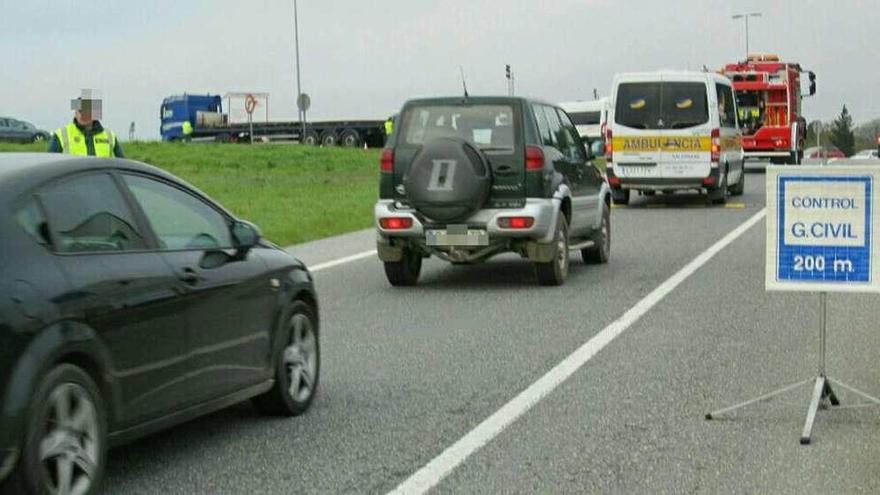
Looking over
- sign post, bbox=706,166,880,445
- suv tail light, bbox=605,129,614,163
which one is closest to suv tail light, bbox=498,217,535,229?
sign post, bbox=706,166,880,445

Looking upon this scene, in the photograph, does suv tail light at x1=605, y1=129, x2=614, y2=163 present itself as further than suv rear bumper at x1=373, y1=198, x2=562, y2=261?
Yes

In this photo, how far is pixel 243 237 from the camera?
811 centimetres

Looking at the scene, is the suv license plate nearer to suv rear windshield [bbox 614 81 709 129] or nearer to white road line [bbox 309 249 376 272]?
white road line [bbox 309 249 376 272]

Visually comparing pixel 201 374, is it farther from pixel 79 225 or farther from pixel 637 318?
pixel 637 318

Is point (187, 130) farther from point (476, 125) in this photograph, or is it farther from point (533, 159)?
point (533, 159)

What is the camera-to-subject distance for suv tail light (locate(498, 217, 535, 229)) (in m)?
15.2

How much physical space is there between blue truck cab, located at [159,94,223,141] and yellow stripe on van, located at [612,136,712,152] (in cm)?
5657

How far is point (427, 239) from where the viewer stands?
15.3 metres

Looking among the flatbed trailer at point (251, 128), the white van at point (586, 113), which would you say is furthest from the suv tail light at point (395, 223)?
the white van at point (586, 113)

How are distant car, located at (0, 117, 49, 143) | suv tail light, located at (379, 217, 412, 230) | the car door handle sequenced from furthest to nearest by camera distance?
distant car, located at (0, 117, 49, 143) → suv tail light, located at (379, 217, 412, 230) → the car door handle

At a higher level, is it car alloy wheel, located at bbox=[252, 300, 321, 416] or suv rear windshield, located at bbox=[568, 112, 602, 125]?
car alloy wheel, located at bbox=[252, 300, 321, 416]

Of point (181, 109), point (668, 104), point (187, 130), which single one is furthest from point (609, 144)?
point (181, 109)

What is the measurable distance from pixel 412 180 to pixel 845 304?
394cm

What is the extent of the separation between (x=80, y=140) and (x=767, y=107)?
33472 millimetres
